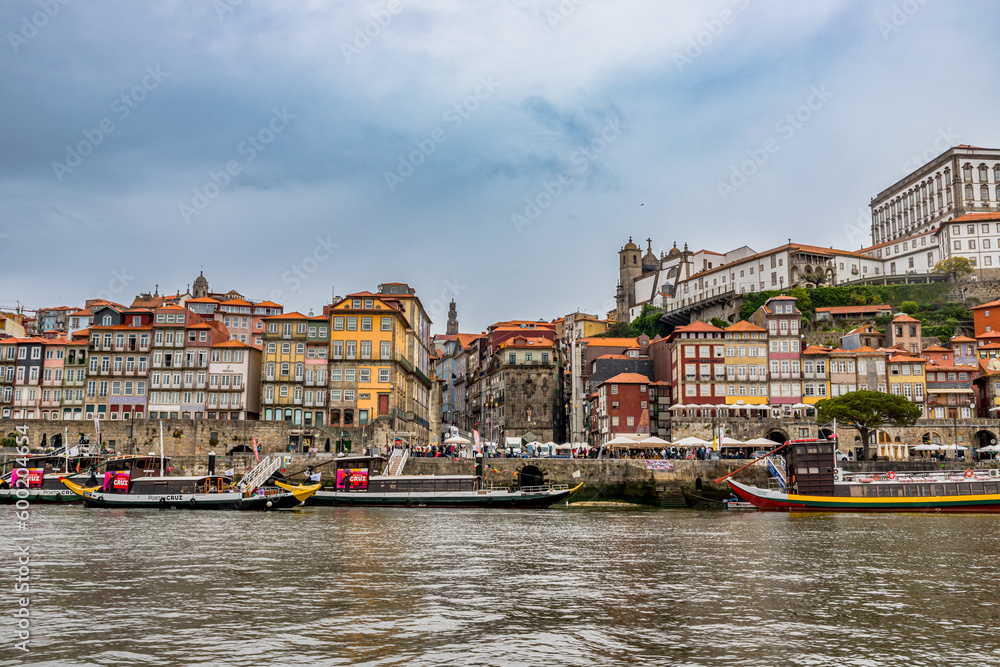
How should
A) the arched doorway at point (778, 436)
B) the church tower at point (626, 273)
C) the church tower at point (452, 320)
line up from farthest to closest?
1. the church tower at point (452, 320)
2. the church tower at point (626, 273)
3. the arched doorway at point (778, 436)

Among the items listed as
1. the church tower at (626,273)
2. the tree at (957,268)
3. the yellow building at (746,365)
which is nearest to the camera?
the yellow building at (746,365)

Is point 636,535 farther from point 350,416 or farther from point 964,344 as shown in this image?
point 964,344

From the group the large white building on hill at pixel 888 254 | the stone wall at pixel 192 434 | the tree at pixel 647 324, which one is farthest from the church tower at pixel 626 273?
the stone wall at pixel 192 434

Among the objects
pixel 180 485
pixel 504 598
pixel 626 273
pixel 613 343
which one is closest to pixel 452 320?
pixel 626 273

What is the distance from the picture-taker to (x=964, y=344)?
304 feet

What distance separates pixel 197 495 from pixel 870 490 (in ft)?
138

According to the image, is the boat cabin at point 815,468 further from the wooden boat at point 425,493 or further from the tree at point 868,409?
the tree at point 868,409

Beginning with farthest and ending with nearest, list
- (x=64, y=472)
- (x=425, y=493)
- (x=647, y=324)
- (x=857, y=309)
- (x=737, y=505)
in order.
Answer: (x=647, y=324)
(x=857, y=309)
(x=64, y=472)
(x=737, y=505)
(x=425, y=493)

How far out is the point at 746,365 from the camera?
9056 cm

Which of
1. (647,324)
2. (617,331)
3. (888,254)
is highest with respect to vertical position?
(888,254)

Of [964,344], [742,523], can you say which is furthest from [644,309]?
[742,523]

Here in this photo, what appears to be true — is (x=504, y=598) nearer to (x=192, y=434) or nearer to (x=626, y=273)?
(x=192, y=434)

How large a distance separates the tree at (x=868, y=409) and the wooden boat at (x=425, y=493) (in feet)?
92.9

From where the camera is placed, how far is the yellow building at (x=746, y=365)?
8938 centimetres
